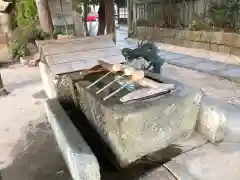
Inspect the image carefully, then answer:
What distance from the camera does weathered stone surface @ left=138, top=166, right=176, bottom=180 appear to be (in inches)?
66.6

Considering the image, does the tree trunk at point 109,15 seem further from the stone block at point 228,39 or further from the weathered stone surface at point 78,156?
the weathered stone surface at point 78,156

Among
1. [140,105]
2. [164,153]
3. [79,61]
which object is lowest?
[164,153]

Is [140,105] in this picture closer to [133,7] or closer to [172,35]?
[172,35]

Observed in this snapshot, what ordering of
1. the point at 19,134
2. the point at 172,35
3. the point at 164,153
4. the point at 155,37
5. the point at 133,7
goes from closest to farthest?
the point at 164,153
the point at 19,134
the point at 172,35
the point at 155,37
the point at 133,7

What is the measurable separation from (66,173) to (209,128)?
54.1 inches

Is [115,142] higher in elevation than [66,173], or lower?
higher

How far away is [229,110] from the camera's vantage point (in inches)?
118

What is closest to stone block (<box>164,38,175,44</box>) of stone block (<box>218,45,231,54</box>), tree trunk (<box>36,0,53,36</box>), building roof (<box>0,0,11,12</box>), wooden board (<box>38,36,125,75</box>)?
stone block (<box>218,45,231,54</box>)

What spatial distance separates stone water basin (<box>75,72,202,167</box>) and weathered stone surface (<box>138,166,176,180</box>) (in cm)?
17

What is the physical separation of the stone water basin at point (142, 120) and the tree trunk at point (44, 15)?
179 inches

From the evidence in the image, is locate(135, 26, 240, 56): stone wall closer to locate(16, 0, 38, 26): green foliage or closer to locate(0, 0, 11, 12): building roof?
locate(16, 0, 38, 26): green foliage

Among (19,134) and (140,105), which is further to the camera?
(19,134)

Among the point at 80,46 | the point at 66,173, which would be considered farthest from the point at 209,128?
the point at 80,46

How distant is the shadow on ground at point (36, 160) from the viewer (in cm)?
208
